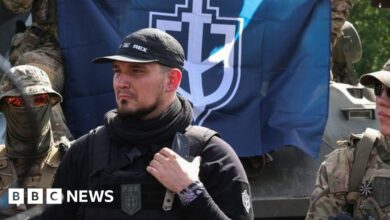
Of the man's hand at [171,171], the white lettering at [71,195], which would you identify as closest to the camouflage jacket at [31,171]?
the white lettering at [71,195]

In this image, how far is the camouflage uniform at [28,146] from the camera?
5793mm

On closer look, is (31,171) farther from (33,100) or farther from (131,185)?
(131,185)

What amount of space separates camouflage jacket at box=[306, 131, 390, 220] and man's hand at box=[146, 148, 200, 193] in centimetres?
111

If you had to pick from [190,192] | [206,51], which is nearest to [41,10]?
[206,51]

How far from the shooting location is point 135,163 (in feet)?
13.8

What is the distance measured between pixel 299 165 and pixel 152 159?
10.3ft

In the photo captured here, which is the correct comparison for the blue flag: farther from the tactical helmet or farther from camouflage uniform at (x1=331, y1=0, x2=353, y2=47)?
the tactical helmet

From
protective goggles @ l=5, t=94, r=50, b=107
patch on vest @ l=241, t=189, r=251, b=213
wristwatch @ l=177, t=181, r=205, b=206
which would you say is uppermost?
wristwatch @ l=177, t=181, r=205, b=206

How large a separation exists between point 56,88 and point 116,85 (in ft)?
8.59

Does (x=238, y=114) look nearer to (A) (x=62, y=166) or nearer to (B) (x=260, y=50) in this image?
(B) (x=260, y=50)

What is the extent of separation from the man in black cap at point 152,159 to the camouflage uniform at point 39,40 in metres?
2.61

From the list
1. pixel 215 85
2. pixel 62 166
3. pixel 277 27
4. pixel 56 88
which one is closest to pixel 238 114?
pixel 215 85

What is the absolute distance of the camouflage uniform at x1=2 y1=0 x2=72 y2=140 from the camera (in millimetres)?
6910

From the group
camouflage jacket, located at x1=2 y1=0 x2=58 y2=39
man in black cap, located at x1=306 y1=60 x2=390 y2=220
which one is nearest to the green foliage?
camouflage jacket, located at x1=2 y1=0 x2=58 y2=39
